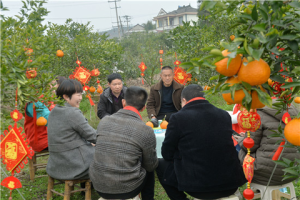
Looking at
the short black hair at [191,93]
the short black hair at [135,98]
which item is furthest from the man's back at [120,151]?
the short black hair at [191,93]

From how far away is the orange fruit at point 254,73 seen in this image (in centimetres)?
95

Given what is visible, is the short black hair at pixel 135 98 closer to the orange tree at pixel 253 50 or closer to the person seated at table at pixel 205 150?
the person seated at table at pixel 205 150

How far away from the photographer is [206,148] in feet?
6.98

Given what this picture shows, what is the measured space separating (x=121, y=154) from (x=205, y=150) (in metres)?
0.71

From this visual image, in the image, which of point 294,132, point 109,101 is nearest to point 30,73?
point 294,132

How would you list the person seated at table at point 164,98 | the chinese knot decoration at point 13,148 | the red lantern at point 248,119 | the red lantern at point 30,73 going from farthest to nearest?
the person seated at table at point 164,98
the red lantern at point 30,73
the chinese knot decoration at point 13,148
the red lantern at point 248,119

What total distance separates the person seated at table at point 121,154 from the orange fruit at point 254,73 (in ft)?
4.64

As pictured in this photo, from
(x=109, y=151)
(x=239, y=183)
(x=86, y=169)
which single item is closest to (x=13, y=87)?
(x=109, y=151)

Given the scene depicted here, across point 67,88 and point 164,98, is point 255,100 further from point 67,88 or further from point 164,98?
point 164,98

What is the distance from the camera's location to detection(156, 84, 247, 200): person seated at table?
2.13m

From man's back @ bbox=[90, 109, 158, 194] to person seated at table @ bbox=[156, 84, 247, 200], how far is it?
274 millimetres

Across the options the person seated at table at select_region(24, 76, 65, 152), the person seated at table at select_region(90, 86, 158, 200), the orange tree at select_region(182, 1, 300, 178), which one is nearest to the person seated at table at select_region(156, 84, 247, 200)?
the person seated at table at select_region(90, 86, 158, 200)

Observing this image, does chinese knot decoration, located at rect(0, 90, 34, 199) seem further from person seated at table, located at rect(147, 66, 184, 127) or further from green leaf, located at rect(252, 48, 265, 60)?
person seated at table, located at rect(147, 66, 184, 127)

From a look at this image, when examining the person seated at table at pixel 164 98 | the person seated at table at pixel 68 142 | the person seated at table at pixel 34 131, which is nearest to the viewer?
the person seated at table at pixel 68 142
